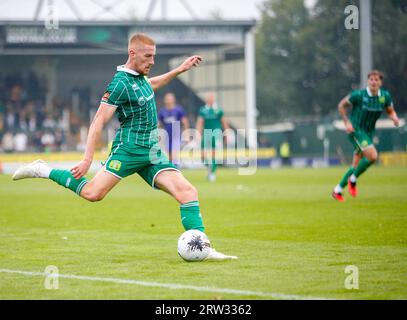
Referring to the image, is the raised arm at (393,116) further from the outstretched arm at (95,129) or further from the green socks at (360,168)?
the outstretched arm at (95,129)

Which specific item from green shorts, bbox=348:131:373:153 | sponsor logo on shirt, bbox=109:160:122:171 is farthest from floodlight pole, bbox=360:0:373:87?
sponsor logo on shirt, bbox=109:160:122:171

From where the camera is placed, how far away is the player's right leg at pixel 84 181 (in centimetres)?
934

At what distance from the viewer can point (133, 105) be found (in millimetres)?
9219

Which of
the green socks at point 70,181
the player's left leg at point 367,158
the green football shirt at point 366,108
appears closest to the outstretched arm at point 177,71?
the green socks at point 70,181

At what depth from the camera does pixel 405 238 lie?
11.3 m

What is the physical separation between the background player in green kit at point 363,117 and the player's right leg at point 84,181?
9.35 meters

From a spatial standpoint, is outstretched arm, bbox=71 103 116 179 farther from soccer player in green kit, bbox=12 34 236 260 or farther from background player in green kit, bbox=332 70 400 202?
background player in green kit, bbox=332 70 400 202

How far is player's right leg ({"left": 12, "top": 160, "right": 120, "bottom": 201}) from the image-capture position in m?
9.34

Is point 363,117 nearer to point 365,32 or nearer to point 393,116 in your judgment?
point 393,116

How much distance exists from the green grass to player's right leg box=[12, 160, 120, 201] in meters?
0.74

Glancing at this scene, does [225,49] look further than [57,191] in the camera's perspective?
Yes

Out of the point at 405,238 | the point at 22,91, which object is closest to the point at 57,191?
the point at 405,238
